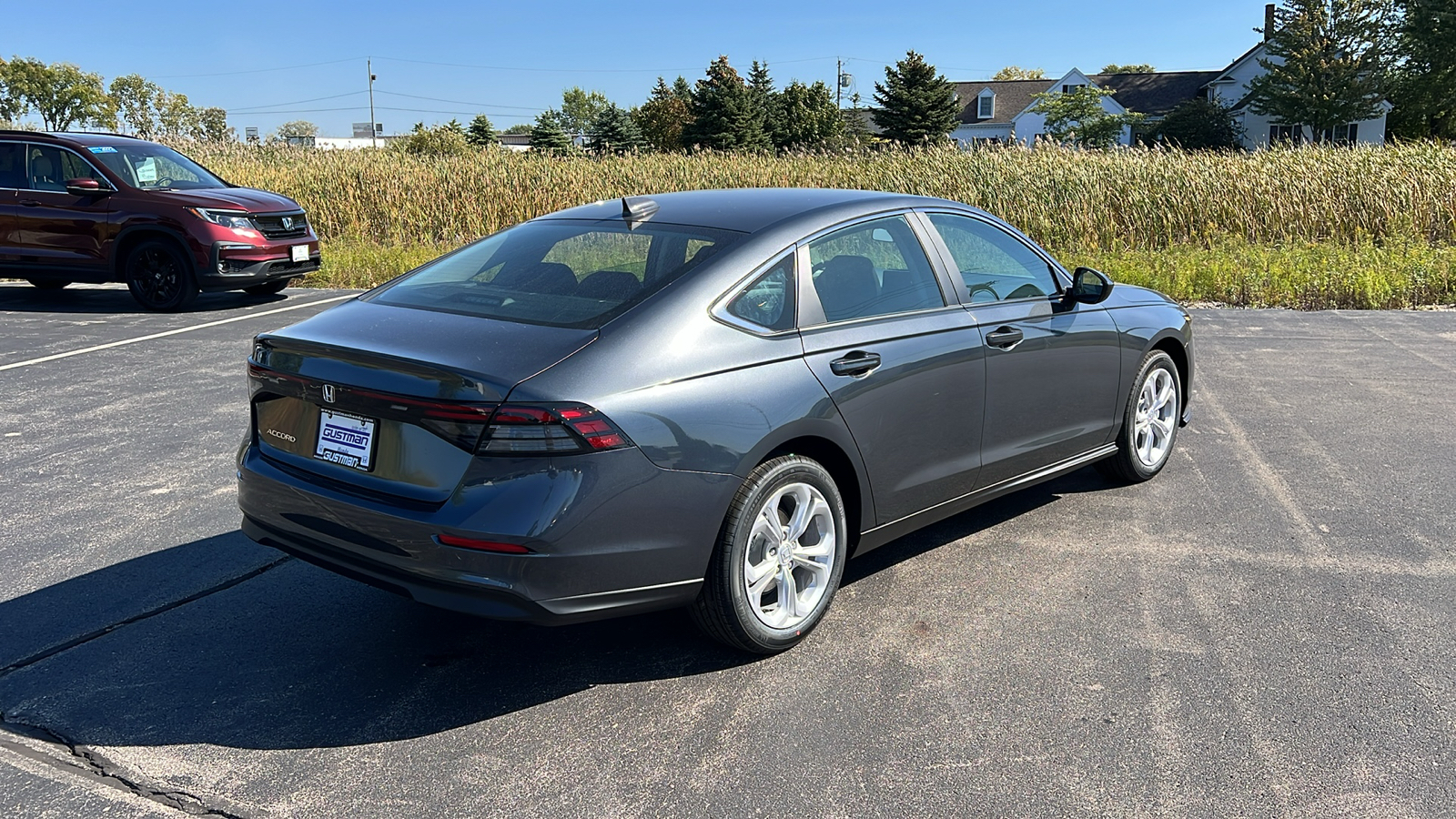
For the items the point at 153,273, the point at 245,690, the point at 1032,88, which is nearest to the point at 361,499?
the point at 245,690

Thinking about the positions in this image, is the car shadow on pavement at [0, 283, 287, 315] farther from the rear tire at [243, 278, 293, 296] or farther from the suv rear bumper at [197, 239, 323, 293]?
the suv rear bumper at [197, 239, 323, 293]

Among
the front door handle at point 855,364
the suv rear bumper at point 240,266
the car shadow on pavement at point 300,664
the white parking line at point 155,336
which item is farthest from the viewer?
the suv rear bumper at point 240,266

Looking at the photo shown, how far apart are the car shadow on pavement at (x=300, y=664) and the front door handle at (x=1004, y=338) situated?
1.10 metres

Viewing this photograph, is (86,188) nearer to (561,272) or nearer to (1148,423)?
(561,272)

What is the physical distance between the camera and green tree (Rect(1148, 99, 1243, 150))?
57.1 m

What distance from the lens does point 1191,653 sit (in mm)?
3713

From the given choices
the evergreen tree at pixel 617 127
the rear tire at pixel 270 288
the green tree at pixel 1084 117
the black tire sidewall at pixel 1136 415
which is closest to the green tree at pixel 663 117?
Answer: the evergreen tree at pixel 617 127

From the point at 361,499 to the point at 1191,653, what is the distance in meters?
2.71

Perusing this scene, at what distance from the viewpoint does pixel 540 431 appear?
3070 mm

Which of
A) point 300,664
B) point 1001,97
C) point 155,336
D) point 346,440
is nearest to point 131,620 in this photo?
point 300,664

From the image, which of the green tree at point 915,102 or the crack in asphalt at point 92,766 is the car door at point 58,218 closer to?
the crack in asphalt at point 92,766

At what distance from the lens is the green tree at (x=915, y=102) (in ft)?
199

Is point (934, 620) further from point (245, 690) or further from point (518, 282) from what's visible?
point (245, 690)

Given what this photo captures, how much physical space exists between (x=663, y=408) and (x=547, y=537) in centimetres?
51
